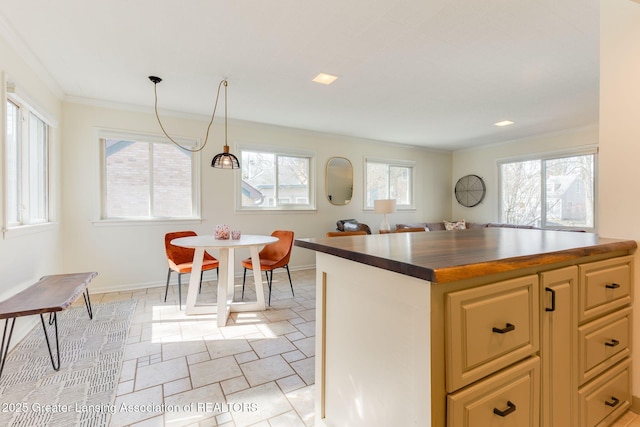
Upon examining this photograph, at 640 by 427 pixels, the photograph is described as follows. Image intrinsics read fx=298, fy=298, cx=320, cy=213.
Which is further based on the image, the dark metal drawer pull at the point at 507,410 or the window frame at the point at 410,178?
the window frame at the point at 410,178

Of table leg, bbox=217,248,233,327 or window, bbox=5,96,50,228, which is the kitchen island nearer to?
table leg, bbox=217,248,233,327

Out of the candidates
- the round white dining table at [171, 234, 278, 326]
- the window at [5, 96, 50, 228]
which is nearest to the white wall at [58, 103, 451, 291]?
the window at [5, 96, 50, 228]

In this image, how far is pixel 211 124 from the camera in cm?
440

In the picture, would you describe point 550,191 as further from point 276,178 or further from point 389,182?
point 276,178

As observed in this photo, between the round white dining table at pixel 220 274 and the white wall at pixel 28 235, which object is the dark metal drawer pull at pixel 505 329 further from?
the white wall at pixel 28 235

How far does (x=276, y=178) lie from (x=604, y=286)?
A: 436cm

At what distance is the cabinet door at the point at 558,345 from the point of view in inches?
42.4

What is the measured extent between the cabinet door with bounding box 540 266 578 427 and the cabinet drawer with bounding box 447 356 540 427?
78 mm

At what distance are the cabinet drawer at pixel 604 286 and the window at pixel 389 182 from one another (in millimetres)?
4583

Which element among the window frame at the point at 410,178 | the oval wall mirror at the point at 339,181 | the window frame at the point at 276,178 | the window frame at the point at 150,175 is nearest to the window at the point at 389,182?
the window frame at the point at 410,178

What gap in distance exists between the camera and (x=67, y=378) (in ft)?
6.20

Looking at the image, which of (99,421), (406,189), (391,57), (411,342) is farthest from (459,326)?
(406,189)

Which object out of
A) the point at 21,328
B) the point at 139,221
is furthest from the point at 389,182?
the point at 21,328

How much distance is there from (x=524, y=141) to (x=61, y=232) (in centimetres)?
751
